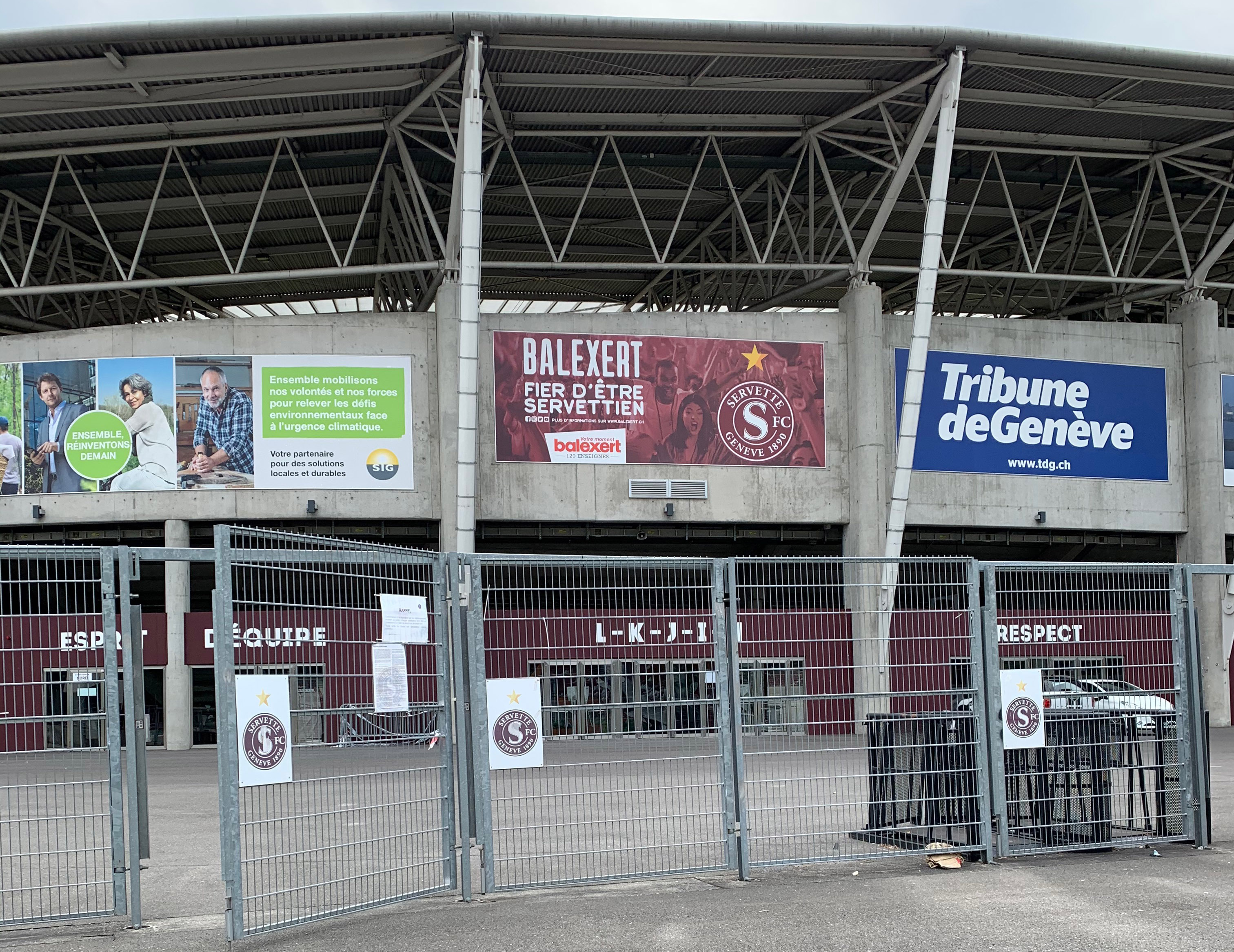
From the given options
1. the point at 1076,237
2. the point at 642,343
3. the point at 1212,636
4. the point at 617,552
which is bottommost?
the point at 1212,636

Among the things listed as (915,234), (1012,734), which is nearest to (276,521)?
(915,234)

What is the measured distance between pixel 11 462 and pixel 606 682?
74.1 ft

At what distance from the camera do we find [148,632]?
26.8 meters

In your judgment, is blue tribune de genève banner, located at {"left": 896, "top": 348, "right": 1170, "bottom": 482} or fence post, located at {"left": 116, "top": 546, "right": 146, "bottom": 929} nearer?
fence post, located at {"left": 116, "top": 546, "right": 146, "bottom": 929}

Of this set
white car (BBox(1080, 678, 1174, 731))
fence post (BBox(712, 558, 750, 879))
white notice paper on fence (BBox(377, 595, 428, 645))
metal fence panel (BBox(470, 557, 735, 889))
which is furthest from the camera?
white car (BBox(1080, 678, 1174, 731))

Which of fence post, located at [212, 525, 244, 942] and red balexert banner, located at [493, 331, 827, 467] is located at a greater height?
red balexert banner, located at [493, 331, 827, 467]

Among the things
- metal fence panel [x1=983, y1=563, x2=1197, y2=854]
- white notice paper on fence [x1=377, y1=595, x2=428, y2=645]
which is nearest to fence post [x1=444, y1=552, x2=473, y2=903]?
white notice paper on fence [x1=377, y1=595, x2=428, y2=645]

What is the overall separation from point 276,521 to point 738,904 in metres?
22.4

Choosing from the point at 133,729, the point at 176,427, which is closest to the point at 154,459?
the point at 176,427

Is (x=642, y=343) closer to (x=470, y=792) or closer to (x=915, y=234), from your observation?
(x=915, y=234)

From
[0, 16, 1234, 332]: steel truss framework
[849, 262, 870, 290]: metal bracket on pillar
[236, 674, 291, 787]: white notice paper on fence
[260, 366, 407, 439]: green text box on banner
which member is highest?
[0, 16, 1234, 332]: steel truss framework

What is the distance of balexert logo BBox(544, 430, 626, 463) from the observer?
27.8 m

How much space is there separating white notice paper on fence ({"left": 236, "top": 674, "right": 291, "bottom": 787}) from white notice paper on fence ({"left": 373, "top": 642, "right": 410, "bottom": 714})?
561 mm

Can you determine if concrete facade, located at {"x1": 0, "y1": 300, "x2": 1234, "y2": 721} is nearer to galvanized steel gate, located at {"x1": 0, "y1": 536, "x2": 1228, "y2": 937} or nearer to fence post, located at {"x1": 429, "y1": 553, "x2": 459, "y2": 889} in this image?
galvanized steel gate, located at {"x1": 0, "y1": 536, "x2": 1228, "y2": 937}
